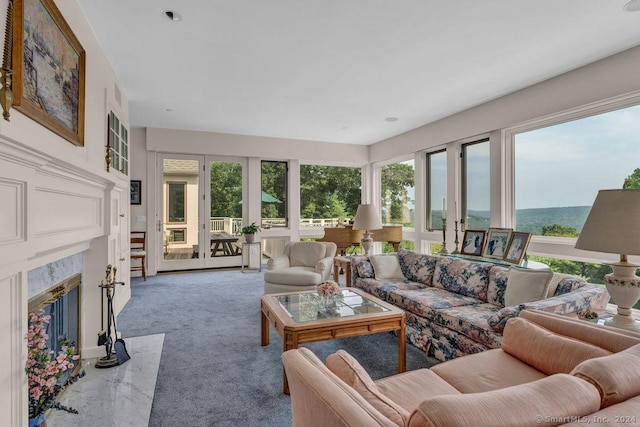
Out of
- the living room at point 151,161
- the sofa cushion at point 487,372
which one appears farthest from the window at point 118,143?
the sofa cushion at point 487,372

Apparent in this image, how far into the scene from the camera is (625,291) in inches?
69.4

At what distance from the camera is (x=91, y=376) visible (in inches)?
94.7

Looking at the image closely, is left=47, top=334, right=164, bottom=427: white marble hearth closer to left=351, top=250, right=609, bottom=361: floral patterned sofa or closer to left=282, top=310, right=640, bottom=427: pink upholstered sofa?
left=282, top=310, right=640, bottom=427: pink upholstered sofa

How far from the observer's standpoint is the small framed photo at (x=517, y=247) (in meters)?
3.49

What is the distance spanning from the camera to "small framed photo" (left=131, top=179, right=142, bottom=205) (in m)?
5.96

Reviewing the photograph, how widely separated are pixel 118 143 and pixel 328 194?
4.55 m

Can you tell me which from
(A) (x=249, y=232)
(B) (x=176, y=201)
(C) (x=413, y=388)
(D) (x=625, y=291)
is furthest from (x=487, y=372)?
(B) (x=176, y=201)

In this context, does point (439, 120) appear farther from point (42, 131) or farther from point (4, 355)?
point (4, 355)

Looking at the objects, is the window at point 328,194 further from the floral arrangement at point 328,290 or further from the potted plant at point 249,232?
the floral arrangement at point 328,290

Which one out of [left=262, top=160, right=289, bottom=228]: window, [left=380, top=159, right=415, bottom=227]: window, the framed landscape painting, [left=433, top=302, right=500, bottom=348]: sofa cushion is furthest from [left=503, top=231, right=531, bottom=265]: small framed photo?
[left=262, top=160, right=289, bottom=228]: window

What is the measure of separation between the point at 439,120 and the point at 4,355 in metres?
5.47

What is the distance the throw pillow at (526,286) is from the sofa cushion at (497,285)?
10 centimetres

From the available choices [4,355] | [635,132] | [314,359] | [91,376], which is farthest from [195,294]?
[635,132]

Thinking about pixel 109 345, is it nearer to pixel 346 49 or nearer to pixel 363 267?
pixel 363 267
